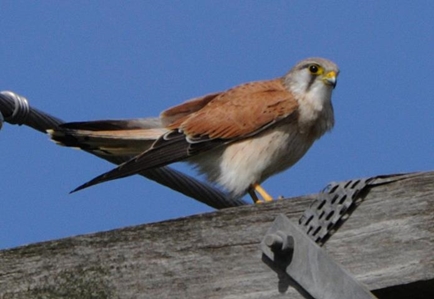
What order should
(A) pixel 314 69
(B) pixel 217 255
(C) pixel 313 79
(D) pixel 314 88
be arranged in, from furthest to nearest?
1. (A) pixel 314 69
2. (C) pixel 313 79
3. (D) pixel 314 88
4. (B) pixel 217 255

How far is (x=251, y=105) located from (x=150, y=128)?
597 millimetres

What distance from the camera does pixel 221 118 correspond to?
5508mm

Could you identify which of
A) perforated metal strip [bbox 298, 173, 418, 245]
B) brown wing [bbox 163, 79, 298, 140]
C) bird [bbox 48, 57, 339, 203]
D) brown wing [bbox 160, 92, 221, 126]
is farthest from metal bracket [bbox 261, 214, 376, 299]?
brown wing [bbox 160, 92, 221, 126]

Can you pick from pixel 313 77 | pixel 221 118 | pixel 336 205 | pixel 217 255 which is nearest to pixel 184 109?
pixel 221 118

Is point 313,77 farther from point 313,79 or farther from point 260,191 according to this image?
point 260,191

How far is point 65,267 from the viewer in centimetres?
260

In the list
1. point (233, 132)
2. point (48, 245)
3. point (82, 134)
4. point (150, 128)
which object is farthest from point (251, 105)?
point (48, 245)

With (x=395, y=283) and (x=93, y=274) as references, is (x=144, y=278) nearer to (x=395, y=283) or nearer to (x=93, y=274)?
(x=93, y=274)

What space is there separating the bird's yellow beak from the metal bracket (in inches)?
151

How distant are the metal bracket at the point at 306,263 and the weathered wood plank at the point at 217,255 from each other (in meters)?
0.04

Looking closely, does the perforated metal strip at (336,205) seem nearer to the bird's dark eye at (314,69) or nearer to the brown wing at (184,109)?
the brown wing at (184,109)

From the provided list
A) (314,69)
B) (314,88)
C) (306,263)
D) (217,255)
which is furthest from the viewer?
(314,69)

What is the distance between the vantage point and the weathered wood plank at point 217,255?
2311mm

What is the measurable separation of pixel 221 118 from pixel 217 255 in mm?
3029
